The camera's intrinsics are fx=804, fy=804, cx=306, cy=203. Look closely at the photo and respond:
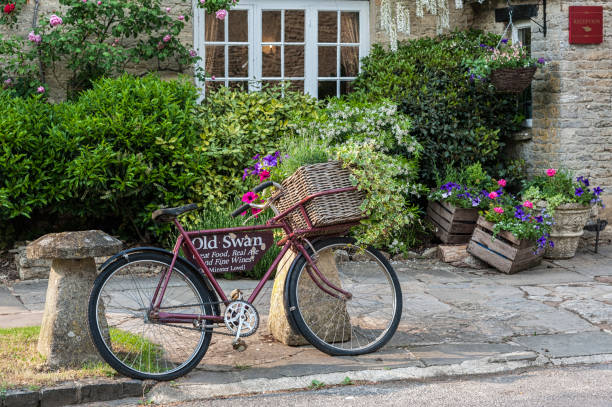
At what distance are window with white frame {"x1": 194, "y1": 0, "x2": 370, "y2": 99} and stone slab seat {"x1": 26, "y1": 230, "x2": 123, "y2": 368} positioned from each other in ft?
18.5

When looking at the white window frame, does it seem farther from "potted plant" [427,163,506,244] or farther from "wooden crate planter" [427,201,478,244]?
→ "wooden crate planter" [427,201,478,244]

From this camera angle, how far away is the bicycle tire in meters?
4.69

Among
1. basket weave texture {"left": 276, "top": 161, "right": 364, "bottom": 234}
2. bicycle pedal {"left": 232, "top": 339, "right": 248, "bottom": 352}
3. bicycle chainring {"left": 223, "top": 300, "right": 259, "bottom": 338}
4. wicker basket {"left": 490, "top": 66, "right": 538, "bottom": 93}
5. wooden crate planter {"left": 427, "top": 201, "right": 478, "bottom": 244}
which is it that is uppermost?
wicker basket {"left": 490, "top": 66, "right": 538, "bottom": 93}

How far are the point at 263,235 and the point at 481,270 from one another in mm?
3845

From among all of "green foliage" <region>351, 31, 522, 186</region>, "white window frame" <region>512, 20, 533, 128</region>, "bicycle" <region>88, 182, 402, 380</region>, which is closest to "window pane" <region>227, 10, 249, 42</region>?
"green foliage" <region>351, 31, 522, 186</region>

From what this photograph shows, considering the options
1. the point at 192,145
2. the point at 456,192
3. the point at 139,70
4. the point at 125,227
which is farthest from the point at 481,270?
the point at 139,70

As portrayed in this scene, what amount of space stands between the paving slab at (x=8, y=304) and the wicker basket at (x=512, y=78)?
5651 mm

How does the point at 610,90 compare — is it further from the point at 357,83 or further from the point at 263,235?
the point at 263,235

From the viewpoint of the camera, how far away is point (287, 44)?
419 inches

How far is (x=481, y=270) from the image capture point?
8344 millimetres

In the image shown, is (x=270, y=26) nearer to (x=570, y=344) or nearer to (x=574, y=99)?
(x=574, y=99)

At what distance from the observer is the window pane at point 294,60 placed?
35.0ft

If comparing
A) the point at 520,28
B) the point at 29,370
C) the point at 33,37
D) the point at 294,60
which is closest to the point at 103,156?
the point at 33,37

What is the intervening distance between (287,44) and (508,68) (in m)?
3.04
